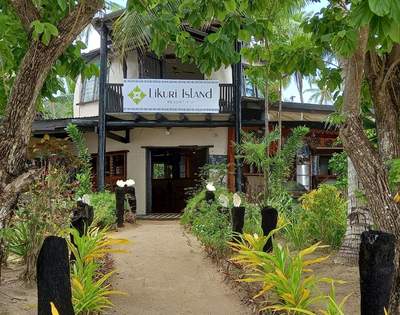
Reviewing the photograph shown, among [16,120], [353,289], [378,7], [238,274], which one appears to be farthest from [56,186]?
[378,7]

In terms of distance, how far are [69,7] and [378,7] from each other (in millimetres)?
3238

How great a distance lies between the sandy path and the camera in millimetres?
5090

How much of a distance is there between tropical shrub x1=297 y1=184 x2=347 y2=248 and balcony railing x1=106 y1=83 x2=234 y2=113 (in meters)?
6.58

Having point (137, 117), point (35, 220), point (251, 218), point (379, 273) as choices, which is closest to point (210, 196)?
point (251, 218)

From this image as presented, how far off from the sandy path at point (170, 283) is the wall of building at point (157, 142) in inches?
257

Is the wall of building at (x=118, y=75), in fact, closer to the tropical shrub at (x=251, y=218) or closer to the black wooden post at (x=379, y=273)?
the tropical shrub at (x=251, y=218)

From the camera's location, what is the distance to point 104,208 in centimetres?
1135

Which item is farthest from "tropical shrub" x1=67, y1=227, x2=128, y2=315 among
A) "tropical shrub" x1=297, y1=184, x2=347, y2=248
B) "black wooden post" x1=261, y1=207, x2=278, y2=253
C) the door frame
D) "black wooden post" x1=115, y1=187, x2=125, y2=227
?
the door frame

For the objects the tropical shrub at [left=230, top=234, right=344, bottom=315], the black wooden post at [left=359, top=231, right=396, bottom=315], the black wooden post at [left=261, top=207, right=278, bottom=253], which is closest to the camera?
the black wooden post at [left=359, top=231, right=396, bottom=315]

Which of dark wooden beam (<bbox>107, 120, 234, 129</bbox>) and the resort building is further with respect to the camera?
dark wooden beam (<bbox>107, 120, 234, 129</bbox>)

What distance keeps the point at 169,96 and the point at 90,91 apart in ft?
15.8

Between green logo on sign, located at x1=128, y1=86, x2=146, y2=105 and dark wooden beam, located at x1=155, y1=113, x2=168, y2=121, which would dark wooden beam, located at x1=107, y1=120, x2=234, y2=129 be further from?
green logo on sign, located at x1=128, y1=86, x2=146, y2=105

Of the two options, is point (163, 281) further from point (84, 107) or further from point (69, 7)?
point (84, 107)

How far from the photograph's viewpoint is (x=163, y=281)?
625 centimetres
